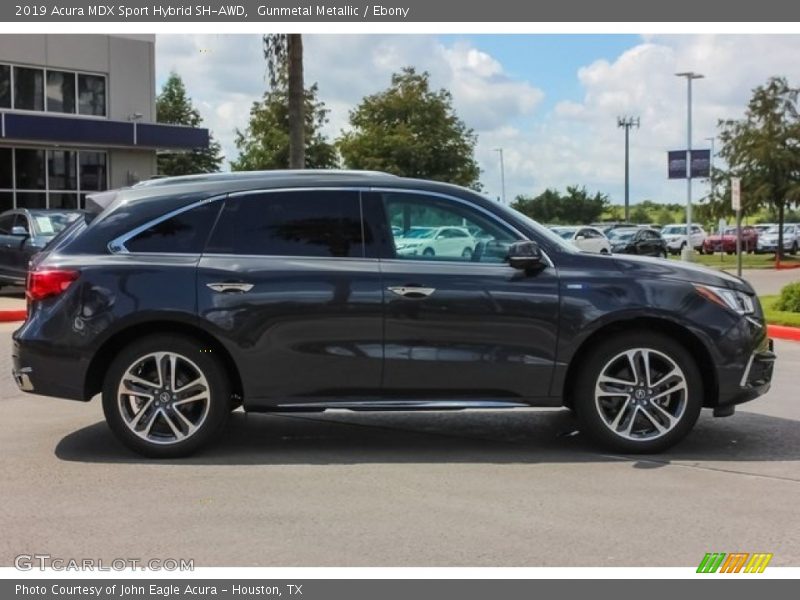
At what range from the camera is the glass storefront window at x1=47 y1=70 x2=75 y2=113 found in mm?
29094

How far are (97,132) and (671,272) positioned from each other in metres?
24.5

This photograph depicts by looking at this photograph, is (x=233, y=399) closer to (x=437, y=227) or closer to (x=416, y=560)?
(x=437, y=227)

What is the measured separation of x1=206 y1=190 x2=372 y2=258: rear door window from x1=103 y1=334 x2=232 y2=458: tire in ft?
2.46

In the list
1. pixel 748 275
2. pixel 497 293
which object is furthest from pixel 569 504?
pixel 748 275

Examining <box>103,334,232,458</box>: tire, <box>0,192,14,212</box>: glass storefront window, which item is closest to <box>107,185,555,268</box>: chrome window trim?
<box>103,334,232,458</box>: tire

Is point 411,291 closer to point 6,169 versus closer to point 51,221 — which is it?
point 51,221

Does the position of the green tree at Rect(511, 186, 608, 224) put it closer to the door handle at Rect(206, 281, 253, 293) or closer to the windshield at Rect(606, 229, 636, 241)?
the windshield at Rect(606, 229, 636, 241)

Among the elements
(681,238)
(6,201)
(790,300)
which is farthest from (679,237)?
(790,300)

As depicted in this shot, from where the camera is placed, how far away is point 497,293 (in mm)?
6145

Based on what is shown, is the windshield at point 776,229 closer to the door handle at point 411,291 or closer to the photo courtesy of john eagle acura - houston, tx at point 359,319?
the photo courtesy of john eagle acura - houston, tx at point 359,319

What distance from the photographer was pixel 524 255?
20.0 feet

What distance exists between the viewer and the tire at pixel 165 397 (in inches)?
241
